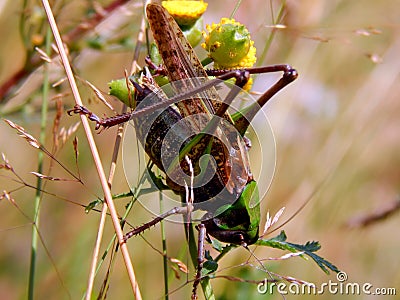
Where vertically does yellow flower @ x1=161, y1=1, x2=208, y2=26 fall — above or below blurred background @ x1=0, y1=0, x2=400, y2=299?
above

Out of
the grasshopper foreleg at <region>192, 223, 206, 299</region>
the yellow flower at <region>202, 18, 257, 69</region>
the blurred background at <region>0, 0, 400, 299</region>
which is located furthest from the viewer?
the blurred background at <region>0, 0, 400, 299</region>

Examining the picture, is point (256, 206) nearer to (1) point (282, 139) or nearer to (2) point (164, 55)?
(2) point (164, 55)

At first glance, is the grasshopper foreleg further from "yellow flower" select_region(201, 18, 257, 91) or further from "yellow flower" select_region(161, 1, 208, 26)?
"yellow flower" select_region(161, 1, 208, 26)

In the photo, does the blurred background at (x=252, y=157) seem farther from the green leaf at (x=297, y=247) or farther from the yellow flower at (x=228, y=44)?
the yellow flower at (x=228, y=44)

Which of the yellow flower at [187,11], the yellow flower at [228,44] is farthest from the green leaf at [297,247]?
the yellow flower at [187,11]

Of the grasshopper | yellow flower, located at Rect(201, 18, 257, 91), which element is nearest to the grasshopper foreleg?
the grasshopper

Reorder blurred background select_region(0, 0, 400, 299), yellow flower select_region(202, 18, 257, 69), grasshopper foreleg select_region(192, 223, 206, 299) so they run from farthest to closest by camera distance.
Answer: blurred background select_region(0, 0, 400, 299), yellow flower select_region(202, 18, 257, 69), grasshopper foreleg select_region(192, 223, 206, 299)
